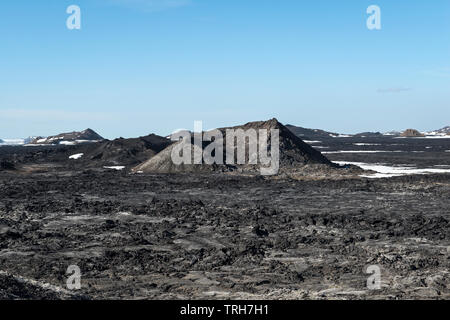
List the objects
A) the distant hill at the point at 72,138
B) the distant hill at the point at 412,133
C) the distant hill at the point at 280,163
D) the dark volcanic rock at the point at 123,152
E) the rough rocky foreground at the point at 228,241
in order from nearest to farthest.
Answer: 1. the rough rocky foreground at the point at 228,241
2. the distant hill at the point at 280,163
3. the dark volcanic rock at the point at 123,152
4. the distant hill at the point at 72,138
5. the distant hill at the point at 412,133

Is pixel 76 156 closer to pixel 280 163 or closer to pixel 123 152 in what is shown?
pixel 123 152

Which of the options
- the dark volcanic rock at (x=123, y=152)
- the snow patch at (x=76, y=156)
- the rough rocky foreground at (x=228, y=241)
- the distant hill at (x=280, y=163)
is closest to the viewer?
the rough rocky foreground at (x=228, y=241)

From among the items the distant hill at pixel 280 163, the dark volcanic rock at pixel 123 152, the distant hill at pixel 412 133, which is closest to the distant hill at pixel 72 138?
the dark volcanic rock at pixel 123 152

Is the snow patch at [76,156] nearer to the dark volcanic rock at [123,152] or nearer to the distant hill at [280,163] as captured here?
the dark volcanic rock at [123,152]

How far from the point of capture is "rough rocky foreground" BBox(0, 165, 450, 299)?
1188 cm

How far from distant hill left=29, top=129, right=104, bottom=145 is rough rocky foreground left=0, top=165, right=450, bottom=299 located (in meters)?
106

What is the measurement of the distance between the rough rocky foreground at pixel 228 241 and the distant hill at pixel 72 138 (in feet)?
348

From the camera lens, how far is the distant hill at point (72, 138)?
13273 centimetres

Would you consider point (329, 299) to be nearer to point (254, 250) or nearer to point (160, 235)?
point (254, 250)

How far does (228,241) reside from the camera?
16828mm

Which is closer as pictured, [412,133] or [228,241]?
[228,241]

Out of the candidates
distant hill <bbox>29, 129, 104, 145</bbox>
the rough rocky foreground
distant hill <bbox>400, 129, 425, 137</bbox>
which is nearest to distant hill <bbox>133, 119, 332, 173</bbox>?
the rough rocky foreground

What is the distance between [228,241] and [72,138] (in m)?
131

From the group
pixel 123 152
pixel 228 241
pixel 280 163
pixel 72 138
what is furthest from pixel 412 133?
pixel 228 241
